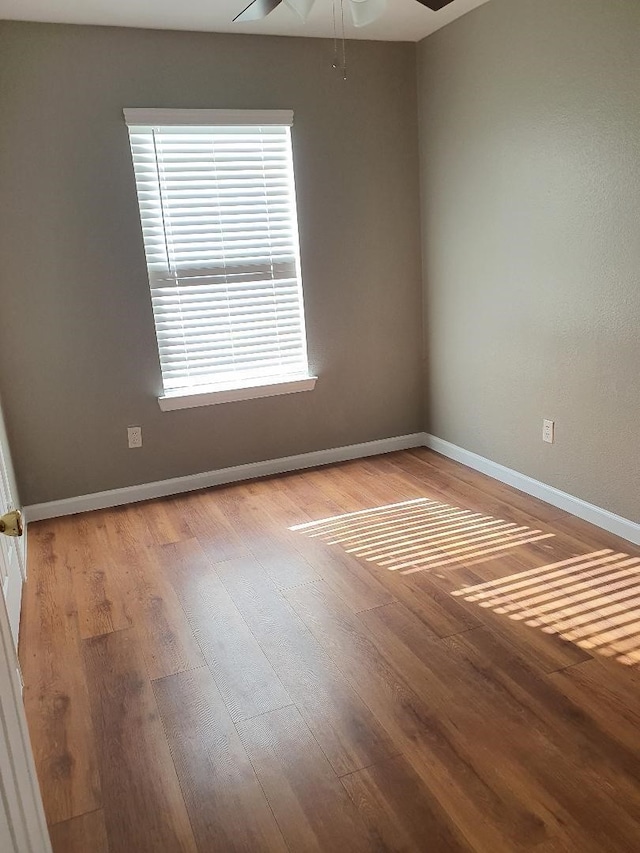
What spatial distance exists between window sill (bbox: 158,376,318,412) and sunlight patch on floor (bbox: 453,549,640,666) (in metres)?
1.86

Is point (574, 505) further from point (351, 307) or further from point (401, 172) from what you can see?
point (401, 172)

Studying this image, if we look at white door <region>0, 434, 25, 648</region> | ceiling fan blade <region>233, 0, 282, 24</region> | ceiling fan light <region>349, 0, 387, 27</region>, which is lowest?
white door <region>0, 434, 25, 648</region>

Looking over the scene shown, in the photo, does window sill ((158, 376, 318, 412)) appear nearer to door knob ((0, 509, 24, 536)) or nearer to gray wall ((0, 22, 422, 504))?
gray wall ((0, 22, 422, 504))

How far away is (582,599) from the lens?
253 cm

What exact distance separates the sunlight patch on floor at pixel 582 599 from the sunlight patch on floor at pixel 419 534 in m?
0.27

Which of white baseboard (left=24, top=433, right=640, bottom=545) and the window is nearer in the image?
white baseboard (left=24, top=433, right=640, bottom=545)

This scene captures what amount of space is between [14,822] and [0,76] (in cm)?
331

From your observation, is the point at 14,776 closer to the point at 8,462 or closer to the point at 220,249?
the point at 8,462

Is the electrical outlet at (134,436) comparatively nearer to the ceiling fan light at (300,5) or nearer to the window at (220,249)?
the window at (220,249)

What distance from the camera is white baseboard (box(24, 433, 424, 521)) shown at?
3.72 meters

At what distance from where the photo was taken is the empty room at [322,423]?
180 cm

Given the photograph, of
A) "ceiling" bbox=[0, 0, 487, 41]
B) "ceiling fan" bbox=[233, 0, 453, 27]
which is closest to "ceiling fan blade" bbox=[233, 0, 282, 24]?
"ceiling fan" bbox=[233, 0, 453, 27]

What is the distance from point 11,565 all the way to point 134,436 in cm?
120

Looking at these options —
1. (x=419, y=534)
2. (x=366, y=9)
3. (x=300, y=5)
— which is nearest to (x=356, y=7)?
(x=366, y=9)
